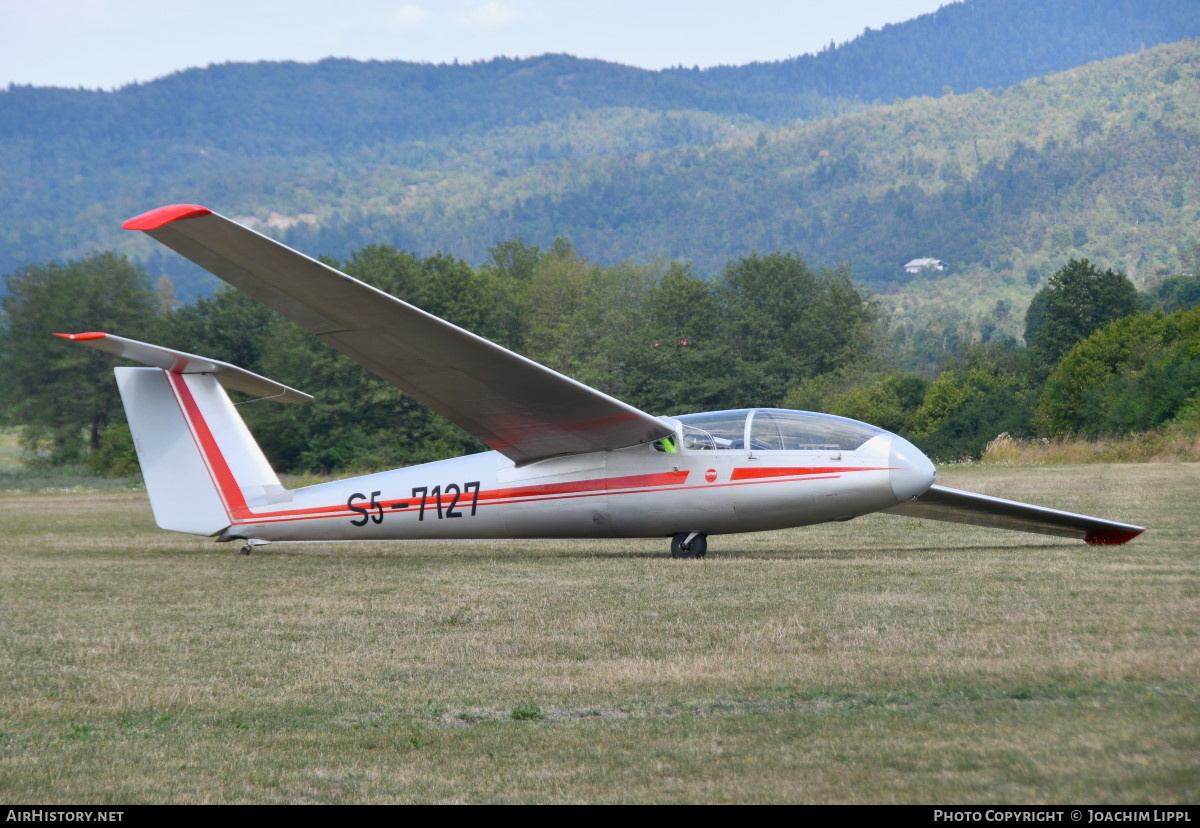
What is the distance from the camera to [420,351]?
500 inches

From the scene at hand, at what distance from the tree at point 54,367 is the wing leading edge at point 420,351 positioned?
2358 inches

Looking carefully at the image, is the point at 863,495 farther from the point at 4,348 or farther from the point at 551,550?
the point at 4,348

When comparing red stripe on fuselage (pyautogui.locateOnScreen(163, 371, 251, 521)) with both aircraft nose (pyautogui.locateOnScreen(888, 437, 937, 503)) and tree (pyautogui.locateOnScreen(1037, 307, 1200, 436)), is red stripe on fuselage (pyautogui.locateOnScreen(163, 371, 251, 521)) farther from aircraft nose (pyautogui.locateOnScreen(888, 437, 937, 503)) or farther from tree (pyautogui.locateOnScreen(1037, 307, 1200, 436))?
tree (pyautogui.locateOnScreen(1037, 307, 1200, 436))

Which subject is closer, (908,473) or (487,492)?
(908,473)

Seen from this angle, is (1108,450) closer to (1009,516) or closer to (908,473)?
(1009,516)

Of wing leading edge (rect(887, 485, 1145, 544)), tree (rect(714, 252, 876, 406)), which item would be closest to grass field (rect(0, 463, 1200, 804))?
wing leading edge (rect(887, 485, 1145, 544))

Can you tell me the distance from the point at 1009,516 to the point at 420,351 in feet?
23.7

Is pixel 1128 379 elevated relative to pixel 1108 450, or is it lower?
elevated

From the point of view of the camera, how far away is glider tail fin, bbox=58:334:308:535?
605 inches

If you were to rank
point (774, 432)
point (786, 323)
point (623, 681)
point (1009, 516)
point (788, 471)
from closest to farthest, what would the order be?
1. point (623, 681)
2. point (788, 471)
3. point (774, 432)
4. point (1009, 516)
5. point (786, 323)

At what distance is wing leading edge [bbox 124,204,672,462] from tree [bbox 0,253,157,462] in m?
59.9

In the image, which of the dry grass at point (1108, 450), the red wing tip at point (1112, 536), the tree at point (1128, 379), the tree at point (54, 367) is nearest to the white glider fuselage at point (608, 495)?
the red wing tip at point (1112, 536)

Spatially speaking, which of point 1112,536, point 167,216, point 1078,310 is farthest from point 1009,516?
point 1078,310

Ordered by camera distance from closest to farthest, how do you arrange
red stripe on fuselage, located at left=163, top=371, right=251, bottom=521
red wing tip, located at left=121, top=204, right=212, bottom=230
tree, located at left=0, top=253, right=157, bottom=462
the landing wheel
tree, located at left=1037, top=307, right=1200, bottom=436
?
red wing tip, located at left=121, top=204, right=212, bottom=230
the landing wheel
red stripe on fuselage, located at left=163, top=371, right=251, bottom=521
tree, located at left=1037, top=307, right=1200, bottom=436
tree, located at left=0, top=253, right=157, bottom=462
